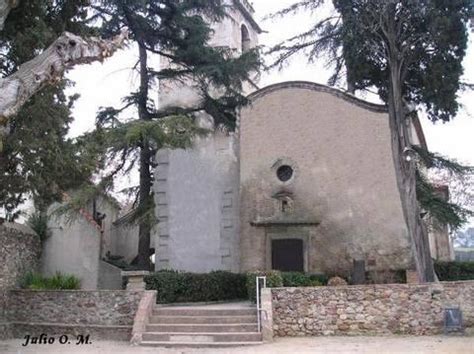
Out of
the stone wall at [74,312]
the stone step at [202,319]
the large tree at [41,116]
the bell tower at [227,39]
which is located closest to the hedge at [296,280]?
the stone step at [202,319]

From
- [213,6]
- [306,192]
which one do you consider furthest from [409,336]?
[213,6]

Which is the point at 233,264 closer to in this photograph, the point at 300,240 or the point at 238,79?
the point at 300,240

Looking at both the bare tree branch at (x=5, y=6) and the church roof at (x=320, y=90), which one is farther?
the church roof at (x=320, y=90)

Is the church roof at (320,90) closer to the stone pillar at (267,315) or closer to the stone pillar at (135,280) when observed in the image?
the stone pillar at (267,315)

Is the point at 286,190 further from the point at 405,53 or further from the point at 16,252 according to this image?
the point at 16,252

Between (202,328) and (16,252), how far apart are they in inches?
254

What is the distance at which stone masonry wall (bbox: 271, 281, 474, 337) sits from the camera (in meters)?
11.6

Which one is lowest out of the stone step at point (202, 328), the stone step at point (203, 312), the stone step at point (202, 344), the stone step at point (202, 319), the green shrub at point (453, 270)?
the stone step at point (202, 344)

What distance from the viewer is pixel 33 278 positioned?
48.7 ft

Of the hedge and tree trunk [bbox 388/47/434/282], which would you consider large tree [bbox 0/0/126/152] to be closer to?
the hedge

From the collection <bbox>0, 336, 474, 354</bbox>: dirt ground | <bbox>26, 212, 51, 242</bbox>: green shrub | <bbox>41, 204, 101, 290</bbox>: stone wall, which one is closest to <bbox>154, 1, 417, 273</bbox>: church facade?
<bbox>41, 204, 101, 290</bbox>: stone wall

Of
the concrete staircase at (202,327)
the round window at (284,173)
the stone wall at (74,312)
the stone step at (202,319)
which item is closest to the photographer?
the concrete staircase at (202,327)

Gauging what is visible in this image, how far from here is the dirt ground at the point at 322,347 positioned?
9680mm

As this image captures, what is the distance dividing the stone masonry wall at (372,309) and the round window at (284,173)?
7.63 metres
